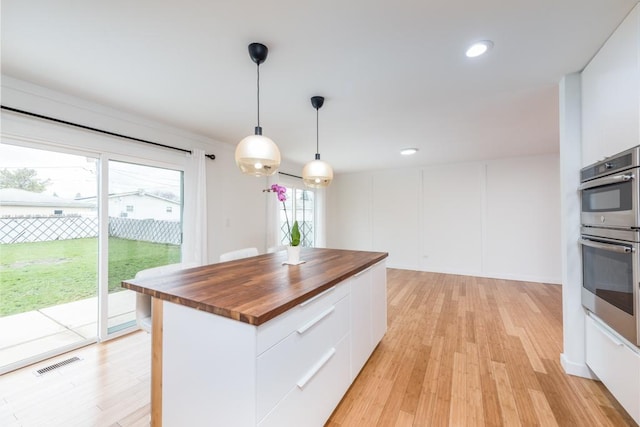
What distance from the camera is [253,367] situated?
0.98 m

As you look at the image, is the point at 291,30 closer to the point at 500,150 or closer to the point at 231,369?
the point at 231,369

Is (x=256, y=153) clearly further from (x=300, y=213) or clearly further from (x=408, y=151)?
(x=300, y=213)

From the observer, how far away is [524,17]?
4.60ft

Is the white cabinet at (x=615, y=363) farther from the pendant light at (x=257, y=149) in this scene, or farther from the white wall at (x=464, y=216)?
the white wall at (x=464, y=216)

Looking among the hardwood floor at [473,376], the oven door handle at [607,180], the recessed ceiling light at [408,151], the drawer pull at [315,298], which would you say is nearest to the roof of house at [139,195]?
the drawer pull at [315,298]

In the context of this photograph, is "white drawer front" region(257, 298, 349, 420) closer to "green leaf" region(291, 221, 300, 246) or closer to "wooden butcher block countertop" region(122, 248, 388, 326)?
"wooden butcher block countertop" region(122, 248, 388, 326)

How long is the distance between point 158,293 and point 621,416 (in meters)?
2.84

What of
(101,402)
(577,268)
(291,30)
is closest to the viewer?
(291,30)

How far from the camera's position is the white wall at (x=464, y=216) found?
4551 millimetres

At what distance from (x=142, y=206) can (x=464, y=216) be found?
218 inches

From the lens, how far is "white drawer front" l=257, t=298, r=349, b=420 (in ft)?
3.35

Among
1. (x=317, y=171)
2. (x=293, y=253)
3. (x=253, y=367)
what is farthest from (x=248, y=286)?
(x=317, y=171)

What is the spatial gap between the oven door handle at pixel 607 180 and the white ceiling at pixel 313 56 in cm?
89

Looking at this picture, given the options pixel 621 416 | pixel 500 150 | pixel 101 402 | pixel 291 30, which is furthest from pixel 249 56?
pixel 500 150
